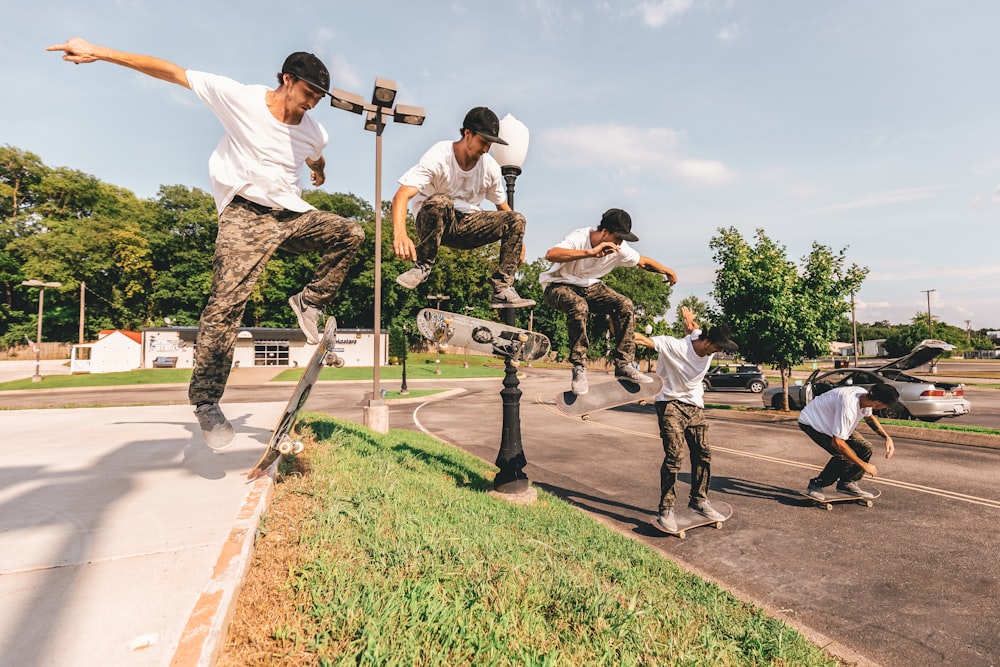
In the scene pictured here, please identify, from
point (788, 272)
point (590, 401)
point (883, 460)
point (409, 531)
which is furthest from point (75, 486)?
Result: point (788, 272)

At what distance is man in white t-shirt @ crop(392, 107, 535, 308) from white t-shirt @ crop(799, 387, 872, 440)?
471cm

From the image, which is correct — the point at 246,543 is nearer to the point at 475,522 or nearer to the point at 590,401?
the point at 475,522

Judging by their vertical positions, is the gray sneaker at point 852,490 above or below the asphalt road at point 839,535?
above

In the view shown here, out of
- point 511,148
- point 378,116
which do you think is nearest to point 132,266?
point 378,116

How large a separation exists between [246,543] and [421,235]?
2734mm

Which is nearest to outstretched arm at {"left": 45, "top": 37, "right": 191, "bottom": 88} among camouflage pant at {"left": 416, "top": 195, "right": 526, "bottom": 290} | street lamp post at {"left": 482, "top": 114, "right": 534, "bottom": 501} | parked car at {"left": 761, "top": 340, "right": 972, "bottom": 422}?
camouflage pant at {"left": 416, "top": 195, "right": 526, "bottom": 290}

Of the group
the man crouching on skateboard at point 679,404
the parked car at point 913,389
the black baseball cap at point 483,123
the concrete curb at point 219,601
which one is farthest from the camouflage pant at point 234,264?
the parked car at point 913,389

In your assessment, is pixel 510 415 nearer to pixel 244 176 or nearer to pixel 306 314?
pixel 306 314

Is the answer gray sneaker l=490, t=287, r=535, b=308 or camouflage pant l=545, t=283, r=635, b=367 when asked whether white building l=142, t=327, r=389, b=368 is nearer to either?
camouflage pant l=545, t=283, r=635, b=367

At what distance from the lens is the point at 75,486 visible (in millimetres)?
3701

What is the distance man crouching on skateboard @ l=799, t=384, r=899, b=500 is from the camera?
19.4 feet

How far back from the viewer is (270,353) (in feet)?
136

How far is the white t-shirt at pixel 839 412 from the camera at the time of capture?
5992 mm

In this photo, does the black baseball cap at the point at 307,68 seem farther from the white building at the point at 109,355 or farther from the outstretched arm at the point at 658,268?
the white building at the point at 109,355
